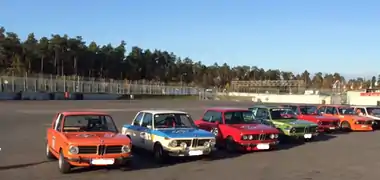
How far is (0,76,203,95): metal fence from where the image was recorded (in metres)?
64.5

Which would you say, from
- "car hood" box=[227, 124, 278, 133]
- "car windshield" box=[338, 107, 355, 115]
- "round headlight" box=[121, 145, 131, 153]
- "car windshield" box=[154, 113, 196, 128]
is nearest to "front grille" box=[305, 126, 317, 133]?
"car hood" box=[227, 124, 278, 133]

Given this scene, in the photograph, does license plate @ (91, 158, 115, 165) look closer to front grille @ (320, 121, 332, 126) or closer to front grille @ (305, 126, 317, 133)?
front grille @ (305, 126, 317, 133)

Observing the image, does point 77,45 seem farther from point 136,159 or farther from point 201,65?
point 136,159

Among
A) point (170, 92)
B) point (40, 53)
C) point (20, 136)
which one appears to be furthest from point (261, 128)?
point (40, 53)

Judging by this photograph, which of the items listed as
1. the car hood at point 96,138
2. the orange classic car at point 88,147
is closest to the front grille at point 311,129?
the orange classic car at point 88,147

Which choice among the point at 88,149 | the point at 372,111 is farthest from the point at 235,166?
the point at 372,111

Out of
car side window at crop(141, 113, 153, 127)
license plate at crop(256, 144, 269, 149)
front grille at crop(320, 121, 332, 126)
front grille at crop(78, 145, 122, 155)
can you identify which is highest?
car side window at crop(141, 113, 153, 127)

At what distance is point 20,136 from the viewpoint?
17875mm

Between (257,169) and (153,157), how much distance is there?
10.5ft

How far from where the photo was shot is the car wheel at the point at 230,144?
1414cm

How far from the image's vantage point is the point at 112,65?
12912 centimetres

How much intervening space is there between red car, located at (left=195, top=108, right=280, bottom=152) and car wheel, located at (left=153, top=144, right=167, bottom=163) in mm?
2956

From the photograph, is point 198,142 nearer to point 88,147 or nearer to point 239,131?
point 239,131

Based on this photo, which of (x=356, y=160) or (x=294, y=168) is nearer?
(x=294, y=168)
